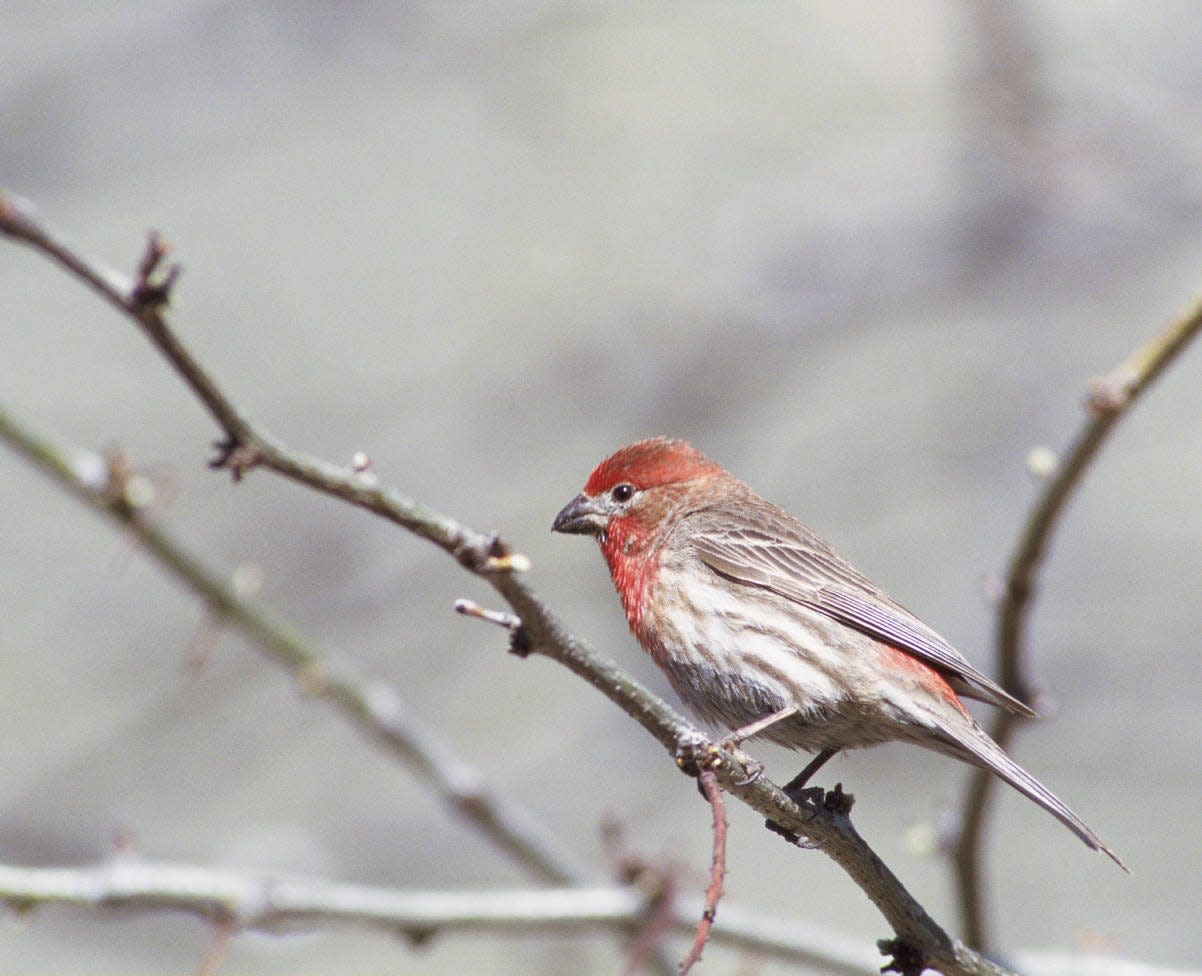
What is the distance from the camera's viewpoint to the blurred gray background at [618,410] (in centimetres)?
841

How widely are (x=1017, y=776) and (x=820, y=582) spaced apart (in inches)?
46.1

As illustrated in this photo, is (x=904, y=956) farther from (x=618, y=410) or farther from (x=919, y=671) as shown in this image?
(x=618, y=410)

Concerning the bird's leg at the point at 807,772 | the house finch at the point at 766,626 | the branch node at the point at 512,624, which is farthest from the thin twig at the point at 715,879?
the house finch at the point at 766,626

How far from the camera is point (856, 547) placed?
10.2 m

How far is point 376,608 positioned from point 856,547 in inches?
147

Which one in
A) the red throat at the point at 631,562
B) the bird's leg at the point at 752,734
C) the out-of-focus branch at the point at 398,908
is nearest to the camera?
the bird's leg at the point at 752,734

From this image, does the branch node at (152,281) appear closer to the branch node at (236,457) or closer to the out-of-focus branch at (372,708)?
the branch node at (236,457)

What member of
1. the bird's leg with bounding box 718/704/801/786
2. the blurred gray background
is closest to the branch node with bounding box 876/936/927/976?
the bird's leg with bounding box 718/704/801/786

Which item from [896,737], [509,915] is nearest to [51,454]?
[509,915]

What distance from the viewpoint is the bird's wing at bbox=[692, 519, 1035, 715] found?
4.79 m

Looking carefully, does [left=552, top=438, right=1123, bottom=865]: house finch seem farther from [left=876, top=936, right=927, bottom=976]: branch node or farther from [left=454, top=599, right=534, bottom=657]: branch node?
[left=454, top=599, right=534, bottom=657]: branch node

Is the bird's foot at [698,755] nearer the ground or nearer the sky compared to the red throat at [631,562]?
nearer the ground

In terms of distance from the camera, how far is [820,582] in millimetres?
5156

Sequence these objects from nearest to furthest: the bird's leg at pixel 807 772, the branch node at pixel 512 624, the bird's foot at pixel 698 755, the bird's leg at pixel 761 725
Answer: the branch node at pixel 512 624 → the bird's foot at pixel 698 755 → the bird's leg at pixel 761 725 → the bird's leg at pixel 807 772
